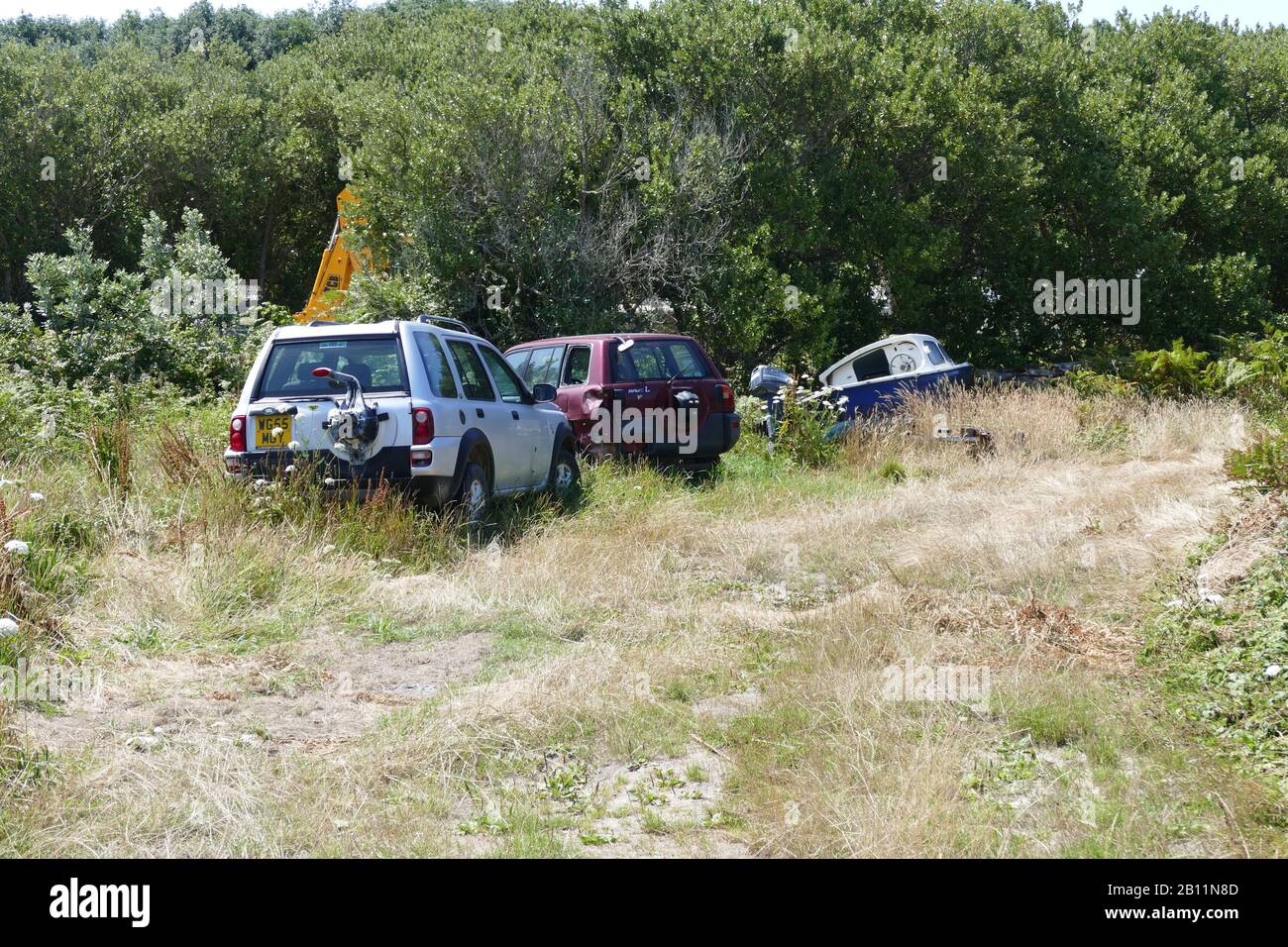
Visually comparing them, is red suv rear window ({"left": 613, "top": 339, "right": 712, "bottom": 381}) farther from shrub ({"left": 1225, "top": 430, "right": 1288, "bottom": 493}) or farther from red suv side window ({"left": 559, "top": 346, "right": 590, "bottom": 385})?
shrub ({"left": 1225, "top": 430, "right": 1288, "bottom": 493})

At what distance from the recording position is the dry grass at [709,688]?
403 centimetres

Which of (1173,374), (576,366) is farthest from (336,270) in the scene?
(1173,374)

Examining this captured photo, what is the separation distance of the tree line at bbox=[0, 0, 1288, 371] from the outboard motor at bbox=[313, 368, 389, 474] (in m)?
8.31

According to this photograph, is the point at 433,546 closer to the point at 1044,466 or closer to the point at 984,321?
the point at 1044,466

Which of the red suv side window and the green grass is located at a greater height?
the red suv side window

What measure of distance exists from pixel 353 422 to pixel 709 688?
388 cm

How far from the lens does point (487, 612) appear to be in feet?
23.5

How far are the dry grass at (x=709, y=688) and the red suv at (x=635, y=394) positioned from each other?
174cm

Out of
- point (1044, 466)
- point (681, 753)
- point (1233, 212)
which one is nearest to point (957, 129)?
point (1233, 212)

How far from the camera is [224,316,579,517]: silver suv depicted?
8.50 metres

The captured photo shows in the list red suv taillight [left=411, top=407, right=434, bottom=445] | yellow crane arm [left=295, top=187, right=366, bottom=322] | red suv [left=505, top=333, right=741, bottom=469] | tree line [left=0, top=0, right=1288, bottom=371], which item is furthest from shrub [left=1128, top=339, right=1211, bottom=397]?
red suv taillight [left=411, top=407, right=434, bottom=445]

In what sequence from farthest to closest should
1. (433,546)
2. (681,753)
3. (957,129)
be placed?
1. (957,129)
2. (433,546)
3. (681,753)

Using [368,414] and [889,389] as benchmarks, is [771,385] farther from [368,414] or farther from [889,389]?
[368,414]

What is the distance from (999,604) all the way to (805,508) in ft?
14.3
